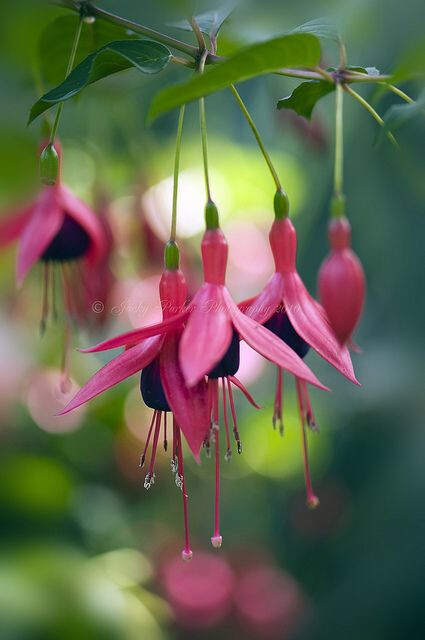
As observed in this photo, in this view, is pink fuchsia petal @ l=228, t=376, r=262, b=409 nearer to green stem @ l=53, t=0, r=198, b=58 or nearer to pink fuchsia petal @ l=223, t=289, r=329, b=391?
pink fuchsia petal @ l=223, t=289, r=329, b=391

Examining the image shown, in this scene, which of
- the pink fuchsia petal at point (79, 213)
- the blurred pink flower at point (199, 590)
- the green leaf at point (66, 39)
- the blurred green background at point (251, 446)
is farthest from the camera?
the blurred pink flower at point (199, 590)

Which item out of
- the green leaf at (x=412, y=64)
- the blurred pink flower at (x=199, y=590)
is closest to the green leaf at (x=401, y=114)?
the green leaf at (x=412, y=64)

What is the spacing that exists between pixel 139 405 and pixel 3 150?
0.80m

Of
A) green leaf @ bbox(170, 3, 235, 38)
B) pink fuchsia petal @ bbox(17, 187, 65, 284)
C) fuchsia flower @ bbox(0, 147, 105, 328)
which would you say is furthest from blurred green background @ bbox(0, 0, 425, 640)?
green leaf @ bbox(170, 3, 235, 38)

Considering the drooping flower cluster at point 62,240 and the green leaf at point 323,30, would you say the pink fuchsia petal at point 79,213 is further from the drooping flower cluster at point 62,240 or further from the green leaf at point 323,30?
the green leaf at point 323,30

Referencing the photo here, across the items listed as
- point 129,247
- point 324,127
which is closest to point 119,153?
point 129,247

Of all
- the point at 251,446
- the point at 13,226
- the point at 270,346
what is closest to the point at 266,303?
the point at 270,346

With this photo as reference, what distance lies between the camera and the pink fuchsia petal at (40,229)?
106 centimetres

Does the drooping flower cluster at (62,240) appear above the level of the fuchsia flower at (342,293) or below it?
above

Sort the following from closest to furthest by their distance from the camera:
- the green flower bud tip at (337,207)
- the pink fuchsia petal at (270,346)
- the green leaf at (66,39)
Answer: the pink fuchsia petal at (270,346)
the green flower bud tip at (337,207)
the green leaf at (66,39)

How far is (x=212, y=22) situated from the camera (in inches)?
38.2

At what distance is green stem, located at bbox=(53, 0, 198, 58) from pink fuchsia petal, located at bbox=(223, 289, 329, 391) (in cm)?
29

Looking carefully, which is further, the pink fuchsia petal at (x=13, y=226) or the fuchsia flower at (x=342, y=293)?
the pink fuchsia petal at (x=13, y=226)

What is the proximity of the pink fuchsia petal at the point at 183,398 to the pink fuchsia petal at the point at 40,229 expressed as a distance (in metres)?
0.29
